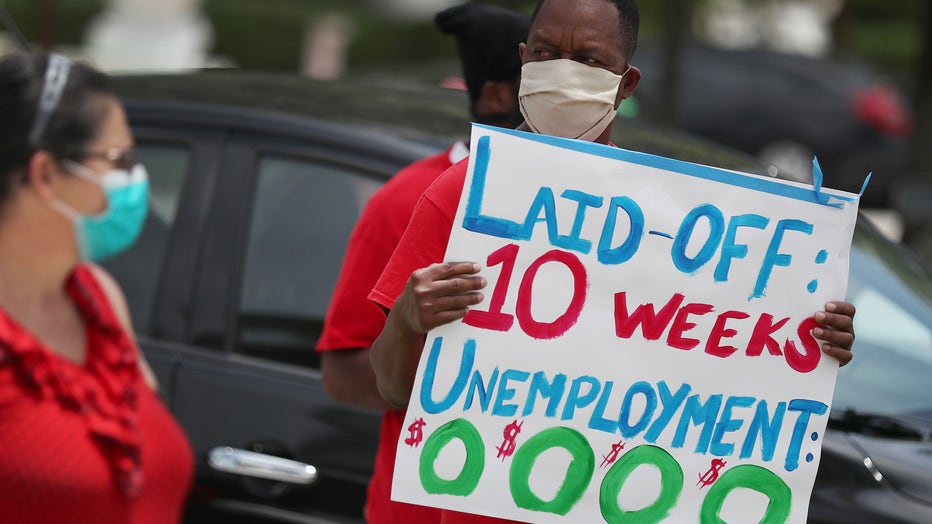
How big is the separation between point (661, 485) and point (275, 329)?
1.52 m

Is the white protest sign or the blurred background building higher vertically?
the blurred background building

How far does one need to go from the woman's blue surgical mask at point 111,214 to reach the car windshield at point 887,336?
1.79m

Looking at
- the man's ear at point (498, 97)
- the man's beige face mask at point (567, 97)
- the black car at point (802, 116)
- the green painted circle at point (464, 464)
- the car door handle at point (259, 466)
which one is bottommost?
the car door handle at point (259, 466)

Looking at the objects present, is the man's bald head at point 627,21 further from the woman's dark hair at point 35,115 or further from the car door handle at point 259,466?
the car door handle at point 259,466

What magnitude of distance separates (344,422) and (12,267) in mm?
1367

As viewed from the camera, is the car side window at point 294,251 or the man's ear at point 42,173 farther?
the car side window at point 294,251

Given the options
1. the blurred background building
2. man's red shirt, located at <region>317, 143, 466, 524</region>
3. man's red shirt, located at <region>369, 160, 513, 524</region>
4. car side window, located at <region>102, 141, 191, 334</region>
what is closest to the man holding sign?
man's red shirt, located at <region>369, 160, 513, 524</region>

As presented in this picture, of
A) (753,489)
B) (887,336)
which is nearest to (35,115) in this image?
(753,489)

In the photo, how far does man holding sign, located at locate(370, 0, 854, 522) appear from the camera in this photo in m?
2.37

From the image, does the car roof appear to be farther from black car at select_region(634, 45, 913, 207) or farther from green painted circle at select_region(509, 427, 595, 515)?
black car at select_region(634, 45, 913, 207)

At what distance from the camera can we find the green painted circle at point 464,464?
94.2 inches

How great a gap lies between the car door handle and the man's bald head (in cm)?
149

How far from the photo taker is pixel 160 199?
392cm

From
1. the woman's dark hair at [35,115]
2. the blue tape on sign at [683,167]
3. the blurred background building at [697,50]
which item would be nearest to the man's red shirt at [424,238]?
the blue tape on sign at [683,167]
